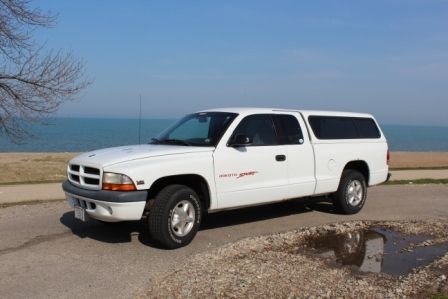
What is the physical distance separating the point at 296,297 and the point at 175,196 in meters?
2.35

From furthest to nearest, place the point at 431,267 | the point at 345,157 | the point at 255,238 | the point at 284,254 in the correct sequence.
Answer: the point at 345,157 → the point at 255,238 → the point at 284,254 → the point at 431,267

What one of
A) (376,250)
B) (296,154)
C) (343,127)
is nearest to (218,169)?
(296,154)

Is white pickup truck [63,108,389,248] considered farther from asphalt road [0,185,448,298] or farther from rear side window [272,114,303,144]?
asphalt road [0,185,448,298]

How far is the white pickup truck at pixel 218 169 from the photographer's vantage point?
674cm

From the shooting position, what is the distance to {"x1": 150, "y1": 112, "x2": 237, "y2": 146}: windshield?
25.6 ft

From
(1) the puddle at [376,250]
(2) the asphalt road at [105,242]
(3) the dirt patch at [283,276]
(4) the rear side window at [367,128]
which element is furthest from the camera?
(4) the rear side window at [367,128]

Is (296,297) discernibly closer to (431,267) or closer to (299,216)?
(431,267)

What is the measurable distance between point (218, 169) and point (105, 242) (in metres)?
1.83

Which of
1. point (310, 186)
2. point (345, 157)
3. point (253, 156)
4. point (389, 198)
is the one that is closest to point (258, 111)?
point (253, 156)

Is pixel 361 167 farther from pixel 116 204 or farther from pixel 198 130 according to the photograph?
pixel 116 204

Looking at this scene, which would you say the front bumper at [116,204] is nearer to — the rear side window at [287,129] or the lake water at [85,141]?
the rear side window at [287,129]

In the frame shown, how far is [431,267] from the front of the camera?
629 centimetres

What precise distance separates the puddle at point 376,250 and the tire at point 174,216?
1.48 m

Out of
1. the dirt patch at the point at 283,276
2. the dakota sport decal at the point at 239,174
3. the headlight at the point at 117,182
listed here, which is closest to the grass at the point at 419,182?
the dirt patch at the point at 283,276
